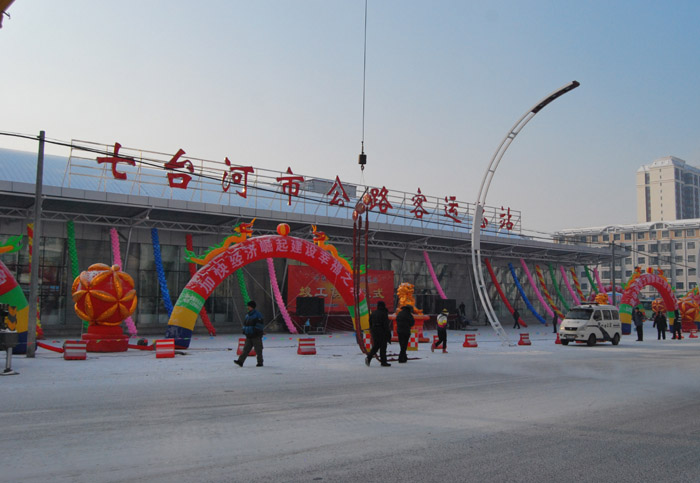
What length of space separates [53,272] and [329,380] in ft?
64.1

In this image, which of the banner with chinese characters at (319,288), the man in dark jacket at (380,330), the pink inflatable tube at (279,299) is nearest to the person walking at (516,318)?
the banner with chinese characters at (319,288)

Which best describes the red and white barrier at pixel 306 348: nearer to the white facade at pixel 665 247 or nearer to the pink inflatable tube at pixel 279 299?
the pink inflatable tube at pixel 279 299

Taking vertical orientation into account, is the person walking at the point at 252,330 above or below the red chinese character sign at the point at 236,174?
below

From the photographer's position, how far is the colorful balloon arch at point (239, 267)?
20.1 m

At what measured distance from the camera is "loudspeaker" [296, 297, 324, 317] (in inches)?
1271

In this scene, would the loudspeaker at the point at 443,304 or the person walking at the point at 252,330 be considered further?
the loudspeaker at the point at 443,304

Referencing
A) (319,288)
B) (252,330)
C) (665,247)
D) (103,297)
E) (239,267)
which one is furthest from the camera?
(665,247)

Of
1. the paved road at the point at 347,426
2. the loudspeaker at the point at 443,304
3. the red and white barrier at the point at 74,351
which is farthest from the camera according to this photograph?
the loudspeaker at the point at 443,304

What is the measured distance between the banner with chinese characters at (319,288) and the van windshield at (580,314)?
12.0 meters

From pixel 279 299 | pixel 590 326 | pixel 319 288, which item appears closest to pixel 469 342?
pixel 590 326

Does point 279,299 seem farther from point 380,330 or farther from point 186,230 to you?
point 380,330

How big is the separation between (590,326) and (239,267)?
15188mm

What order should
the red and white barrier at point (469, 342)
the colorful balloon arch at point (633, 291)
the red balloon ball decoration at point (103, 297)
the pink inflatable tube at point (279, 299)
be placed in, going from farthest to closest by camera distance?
1. the colorful balloon arch at point (633, 291)
2. the pink inflatable tube at point (279, 299)
3. the red and white barrier at point (469, 342)
4. the red balloon ball decoration at point (103, 297)

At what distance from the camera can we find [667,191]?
5723 inches
